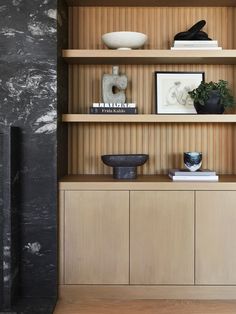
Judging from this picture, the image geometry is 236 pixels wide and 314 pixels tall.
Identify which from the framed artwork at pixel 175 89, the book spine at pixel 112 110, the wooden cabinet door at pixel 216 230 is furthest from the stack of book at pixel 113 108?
the wooden cabinet door at pixel 216 230

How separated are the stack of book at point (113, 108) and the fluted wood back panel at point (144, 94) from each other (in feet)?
0.99

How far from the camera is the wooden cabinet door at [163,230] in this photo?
9.47 ft

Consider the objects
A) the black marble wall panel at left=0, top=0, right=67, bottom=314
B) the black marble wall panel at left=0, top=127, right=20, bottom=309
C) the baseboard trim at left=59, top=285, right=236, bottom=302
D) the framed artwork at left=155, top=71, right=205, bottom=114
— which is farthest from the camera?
the framed artwork at left=155, top=71, right=205, bottom=114

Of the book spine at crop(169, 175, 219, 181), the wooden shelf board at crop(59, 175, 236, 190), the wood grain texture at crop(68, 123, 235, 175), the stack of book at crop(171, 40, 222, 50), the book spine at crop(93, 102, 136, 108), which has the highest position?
the stack of book at crop(171, 40, 222, 50)

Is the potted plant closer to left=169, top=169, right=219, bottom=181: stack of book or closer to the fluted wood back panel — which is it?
the fluted wood back panel

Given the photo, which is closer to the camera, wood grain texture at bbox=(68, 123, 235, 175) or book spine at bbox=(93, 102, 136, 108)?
book spine at bbox=(93, 102, 136, 108)

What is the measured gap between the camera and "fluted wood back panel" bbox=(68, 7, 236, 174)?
333 cm

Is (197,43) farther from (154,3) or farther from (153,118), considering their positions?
(153,118)

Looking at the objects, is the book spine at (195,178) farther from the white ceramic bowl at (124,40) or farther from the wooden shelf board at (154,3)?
the wooden shelf board at (154,3)

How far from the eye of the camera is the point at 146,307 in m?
2.81

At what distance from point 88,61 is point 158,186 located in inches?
41.0

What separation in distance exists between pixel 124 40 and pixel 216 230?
1396mm

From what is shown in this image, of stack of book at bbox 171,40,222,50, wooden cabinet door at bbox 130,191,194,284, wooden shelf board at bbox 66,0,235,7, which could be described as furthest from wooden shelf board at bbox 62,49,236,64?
wooden cabinet door at bbox 130,191,194,284

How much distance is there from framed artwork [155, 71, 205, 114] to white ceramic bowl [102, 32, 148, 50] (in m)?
0.33
